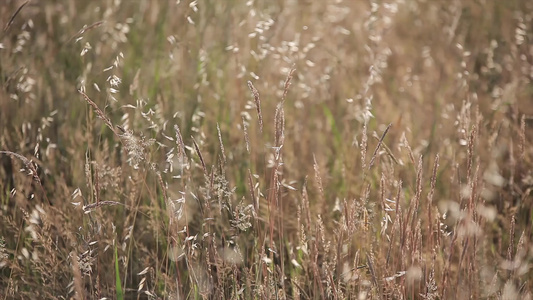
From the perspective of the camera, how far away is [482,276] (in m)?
1.81

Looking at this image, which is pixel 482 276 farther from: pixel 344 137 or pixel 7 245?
pixel 7 245

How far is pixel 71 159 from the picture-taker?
2.19 m

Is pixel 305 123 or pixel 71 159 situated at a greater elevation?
pixel 71 159

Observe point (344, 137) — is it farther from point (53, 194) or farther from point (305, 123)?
point (53, 194)

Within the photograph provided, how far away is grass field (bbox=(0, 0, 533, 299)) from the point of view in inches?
59.2

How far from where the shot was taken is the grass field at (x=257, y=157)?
4.94 feet

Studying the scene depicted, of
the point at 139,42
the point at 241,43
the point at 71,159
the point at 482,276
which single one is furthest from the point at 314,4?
the point at 482,276

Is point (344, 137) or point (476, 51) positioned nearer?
point (344, 137)

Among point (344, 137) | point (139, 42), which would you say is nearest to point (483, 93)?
point (344, 137)

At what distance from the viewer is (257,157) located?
2359mm

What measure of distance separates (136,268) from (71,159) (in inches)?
22.0

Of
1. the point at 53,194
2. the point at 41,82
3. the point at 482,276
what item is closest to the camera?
the point at 482,276

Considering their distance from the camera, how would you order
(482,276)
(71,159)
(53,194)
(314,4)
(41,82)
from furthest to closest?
1. (314,4)
2. (41,82)
3. (71,159)
4. (53,194)
5. (482,276)

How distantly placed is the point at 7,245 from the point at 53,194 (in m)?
0.24
